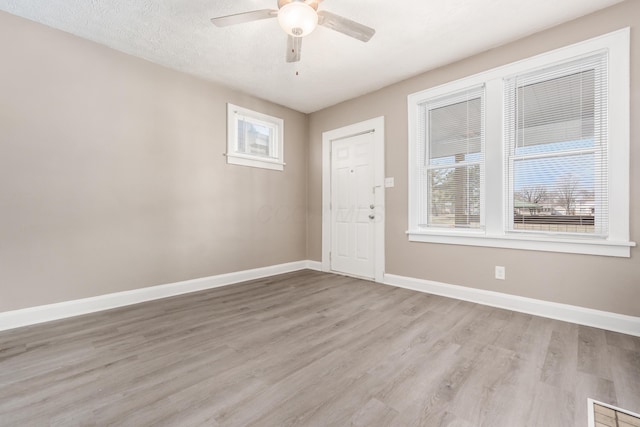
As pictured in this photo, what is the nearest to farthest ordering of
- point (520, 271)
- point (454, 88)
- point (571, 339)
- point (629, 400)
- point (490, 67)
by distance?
point (629, 400), point (571, 339), point (520, 271), point (490, 67), point (454, 88)

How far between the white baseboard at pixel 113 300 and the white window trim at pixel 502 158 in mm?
2423

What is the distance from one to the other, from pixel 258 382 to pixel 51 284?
2.28 metres

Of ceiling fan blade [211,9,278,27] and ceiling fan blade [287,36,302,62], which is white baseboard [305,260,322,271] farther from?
ceiling fan blade [211,9,278,27]

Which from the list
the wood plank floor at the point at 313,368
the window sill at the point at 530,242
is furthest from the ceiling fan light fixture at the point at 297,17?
the window sill at the point at 530,242

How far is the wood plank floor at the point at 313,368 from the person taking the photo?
1.37 metres

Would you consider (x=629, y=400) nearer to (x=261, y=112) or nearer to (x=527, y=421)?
(x=527, y=421)

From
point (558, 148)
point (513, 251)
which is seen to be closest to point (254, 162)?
point (513, 251)

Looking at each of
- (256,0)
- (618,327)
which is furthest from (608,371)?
(256,0)

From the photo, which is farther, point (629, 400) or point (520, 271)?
point (520, 271)

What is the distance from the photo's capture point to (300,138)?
4.78 meters

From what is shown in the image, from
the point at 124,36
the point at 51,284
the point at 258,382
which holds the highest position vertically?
the point at 124,36

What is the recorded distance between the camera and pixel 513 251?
2795mm

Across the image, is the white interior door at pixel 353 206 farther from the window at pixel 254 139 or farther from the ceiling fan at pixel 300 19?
the ceiling fan at pixel 300 19

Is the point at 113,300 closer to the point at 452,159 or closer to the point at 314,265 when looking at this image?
the point at 314,265
